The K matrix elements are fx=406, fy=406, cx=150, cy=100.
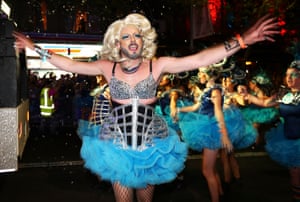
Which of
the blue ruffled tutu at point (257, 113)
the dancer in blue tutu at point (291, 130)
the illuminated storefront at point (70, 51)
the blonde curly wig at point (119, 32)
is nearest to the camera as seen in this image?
the blonde curly wig at point (119, 32)

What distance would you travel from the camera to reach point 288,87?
530 centimetres

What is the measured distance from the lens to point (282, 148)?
532 centimetres

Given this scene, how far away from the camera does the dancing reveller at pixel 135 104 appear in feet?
Answer: 10.9

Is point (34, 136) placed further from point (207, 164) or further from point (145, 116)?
point (145, 116)

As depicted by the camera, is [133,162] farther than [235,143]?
No

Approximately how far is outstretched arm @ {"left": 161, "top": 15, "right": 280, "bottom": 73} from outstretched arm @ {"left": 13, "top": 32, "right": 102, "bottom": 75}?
66 cm

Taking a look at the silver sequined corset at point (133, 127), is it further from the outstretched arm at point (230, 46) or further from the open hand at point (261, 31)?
the open hand at point (261, 31)

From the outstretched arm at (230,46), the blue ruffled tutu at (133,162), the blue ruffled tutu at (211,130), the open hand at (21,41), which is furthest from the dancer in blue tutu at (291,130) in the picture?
the open hand at (21,41)

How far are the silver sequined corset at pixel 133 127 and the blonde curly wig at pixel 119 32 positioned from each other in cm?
49

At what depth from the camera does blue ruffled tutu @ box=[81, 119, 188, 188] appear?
10.8 ft

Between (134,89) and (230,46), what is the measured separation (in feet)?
2.92

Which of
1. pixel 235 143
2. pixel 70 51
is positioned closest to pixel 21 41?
pixel 235 143

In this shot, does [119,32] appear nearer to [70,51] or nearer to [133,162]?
[133,162]

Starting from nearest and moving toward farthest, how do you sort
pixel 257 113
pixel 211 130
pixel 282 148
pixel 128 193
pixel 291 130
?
pixel 128 193 → pixel 291 130 → pixel 282 148 → pixel 211 130 → pixel 257 113
